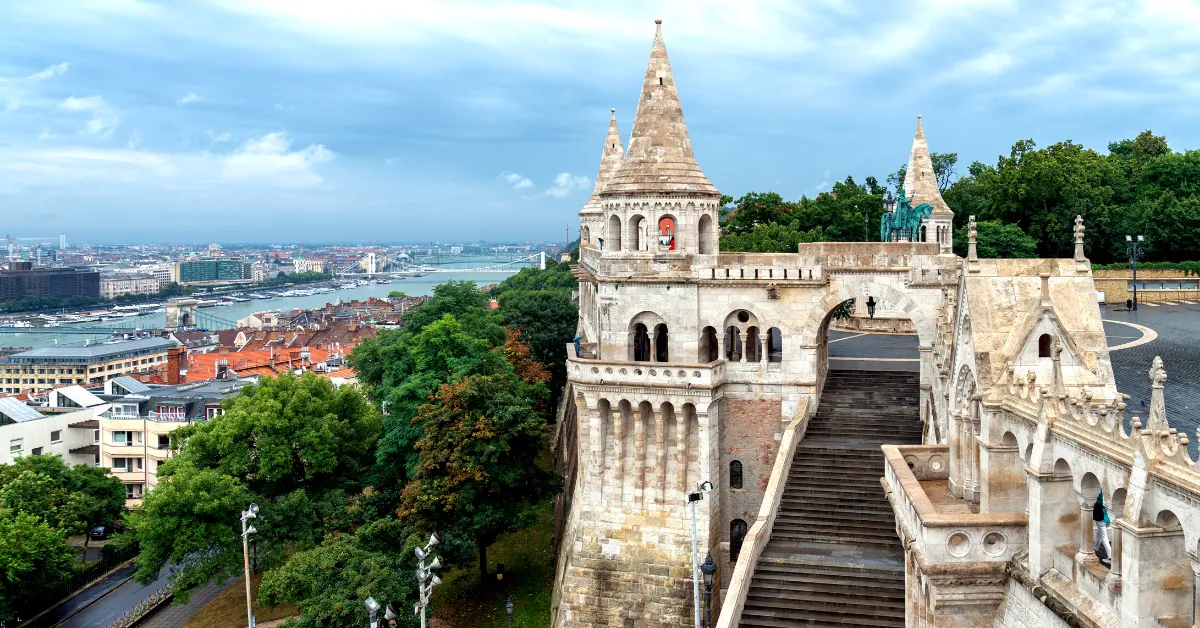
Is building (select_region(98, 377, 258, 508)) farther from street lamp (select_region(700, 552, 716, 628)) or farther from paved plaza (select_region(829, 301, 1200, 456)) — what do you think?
street lamp (select_region(700, 552, 716, 628))

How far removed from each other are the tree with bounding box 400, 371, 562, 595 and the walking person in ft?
81.6

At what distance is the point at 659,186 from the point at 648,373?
6988 millimetres

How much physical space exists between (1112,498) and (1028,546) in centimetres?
353

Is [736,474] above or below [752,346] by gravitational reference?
below

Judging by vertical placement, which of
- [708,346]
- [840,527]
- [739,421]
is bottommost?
[840,527]

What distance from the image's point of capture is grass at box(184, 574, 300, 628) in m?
40.6

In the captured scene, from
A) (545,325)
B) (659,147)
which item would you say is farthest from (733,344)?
(545,325)

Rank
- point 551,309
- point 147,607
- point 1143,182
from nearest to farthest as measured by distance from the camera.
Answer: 1. point 147,607
2. point 551,309
3. point 1143,182

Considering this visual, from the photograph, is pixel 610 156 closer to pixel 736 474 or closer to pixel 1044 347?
pixel 736 474

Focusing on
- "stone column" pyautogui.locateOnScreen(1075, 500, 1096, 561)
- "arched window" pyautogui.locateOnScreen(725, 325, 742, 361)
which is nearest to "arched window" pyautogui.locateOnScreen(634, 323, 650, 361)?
"arched window" pyautogui.locateOnScreen(725, 325, 742, 361)

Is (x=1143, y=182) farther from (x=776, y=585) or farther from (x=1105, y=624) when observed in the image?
(x=1105, y=624)

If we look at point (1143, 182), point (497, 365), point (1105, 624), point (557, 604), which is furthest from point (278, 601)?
point (1143, 182)

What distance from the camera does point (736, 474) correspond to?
35.7 metres

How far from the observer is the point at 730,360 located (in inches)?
1487
